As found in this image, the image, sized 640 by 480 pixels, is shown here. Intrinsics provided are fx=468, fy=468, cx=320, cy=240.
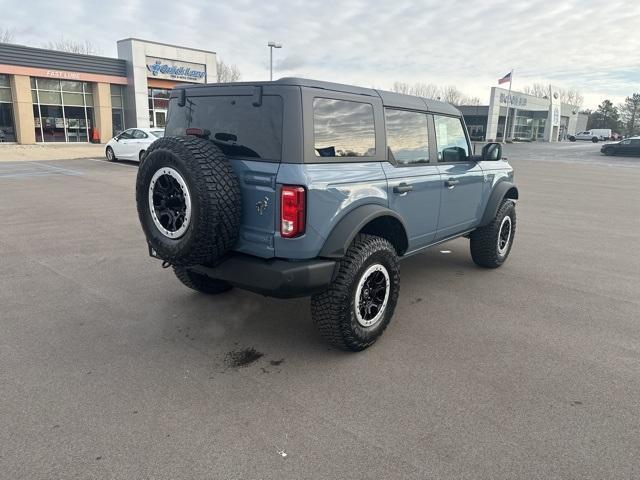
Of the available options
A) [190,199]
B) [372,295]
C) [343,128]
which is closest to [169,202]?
[190,199]

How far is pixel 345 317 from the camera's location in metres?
3.43

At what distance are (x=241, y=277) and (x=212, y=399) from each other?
0.83 meters

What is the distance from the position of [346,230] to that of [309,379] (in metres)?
1.08

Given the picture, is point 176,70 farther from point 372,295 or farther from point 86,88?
point 372,295

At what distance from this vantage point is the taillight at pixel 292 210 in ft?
10.2

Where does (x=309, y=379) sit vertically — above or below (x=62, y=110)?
below

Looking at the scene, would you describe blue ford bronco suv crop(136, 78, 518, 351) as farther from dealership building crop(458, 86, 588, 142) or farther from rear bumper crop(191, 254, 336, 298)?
dealership building crop(458, 86, 588, 142)

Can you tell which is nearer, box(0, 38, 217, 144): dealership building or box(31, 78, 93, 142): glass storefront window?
box(0, 38, 217, 144): dealership building

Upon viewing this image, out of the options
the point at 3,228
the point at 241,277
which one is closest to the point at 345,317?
the point at 241,277

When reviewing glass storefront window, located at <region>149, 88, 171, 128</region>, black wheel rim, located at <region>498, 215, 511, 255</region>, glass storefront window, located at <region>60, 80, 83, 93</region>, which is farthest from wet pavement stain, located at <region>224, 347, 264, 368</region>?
glass storefront window, located at <region>149, 88, 171, 128</region>

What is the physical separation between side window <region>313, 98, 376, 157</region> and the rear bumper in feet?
2.61

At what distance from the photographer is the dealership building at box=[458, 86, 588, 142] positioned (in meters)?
56.8

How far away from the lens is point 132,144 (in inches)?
707

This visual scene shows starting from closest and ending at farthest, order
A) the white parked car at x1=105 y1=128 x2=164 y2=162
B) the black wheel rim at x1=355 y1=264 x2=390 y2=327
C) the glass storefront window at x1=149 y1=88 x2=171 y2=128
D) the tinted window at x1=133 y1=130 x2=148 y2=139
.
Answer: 1. the black wheel rim at x1=355 y1=264 x2=390 y2=327
2. the white parked car at x1=105 y1=128 x2=164 y2=162
3. the tinted window at x1=133 y1=130 x2=148 y2=139
4. the glass storefront window at x1=149 y1=88 x2=171 y2=128
